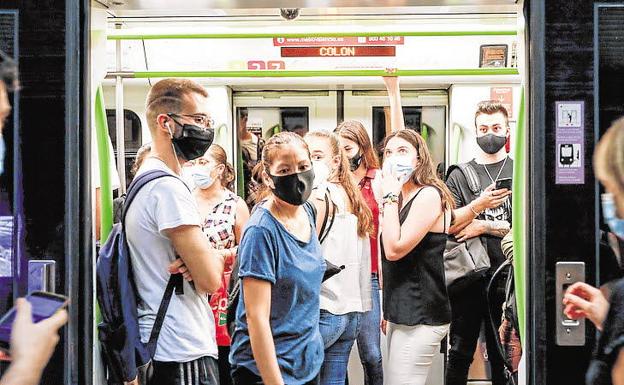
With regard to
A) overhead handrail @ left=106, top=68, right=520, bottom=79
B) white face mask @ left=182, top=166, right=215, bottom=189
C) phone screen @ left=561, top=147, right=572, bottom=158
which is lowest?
white face mask @ left=182, top=166, right=215, bottom=189

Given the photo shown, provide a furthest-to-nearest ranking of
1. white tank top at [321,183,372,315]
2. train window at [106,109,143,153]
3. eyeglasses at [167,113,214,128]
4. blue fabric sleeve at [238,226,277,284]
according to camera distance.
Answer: train window at [106,109,143,153] < white tank top at [321,183,372,315] < eyeglasses at [167,113,214,128] < blue fabric sleeve at [238,226,277,284]

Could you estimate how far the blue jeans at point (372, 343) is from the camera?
4.24 meters

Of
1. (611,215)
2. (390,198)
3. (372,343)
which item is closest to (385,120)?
→ (390,198)

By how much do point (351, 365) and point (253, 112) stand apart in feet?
4.81

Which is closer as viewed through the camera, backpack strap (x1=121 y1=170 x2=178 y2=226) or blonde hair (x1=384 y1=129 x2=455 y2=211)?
backpack strap (x1=121 y1=170 x2=178 y2=226)

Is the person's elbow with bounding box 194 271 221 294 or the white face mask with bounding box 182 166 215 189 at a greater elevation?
the white face mask with bounding box 182 166 215 189

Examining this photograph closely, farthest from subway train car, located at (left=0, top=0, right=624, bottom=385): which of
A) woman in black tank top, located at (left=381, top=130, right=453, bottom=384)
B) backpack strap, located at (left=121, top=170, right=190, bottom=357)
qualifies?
woman in black tank top, located at (left=381, top=130, right=453, bottom=384)

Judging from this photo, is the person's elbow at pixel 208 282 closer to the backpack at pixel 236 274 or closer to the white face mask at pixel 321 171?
the backpack at pixel 236 274

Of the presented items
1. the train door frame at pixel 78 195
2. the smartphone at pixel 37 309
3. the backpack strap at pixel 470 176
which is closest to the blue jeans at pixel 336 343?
the backpack strap at pixel 470 176

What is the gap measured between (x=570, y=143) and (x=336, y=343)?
5.75ft

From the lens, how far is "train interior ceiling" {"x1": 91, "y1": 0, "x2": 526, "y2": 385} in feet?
13.5

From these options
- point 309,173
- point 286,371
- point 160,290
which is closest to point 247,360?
point 286,371

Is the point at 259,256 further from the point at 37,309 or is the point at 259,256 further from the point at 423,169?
the point at 423,169

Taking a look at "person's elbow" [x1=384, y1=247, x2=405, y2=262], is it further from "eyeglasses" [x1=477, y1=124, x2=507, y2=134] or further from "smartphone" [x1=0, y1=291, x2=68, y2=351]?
"smartphone" [x1=0, y1=291, x2=68, y2=351]
